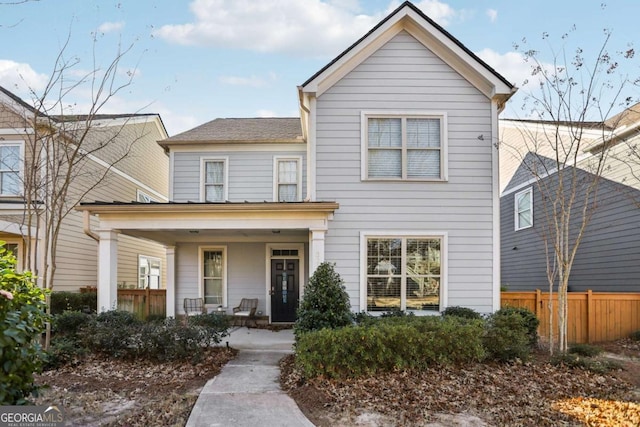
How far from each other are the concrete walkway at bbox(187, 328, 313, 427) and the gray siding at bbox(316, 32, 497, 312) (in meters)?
2.55

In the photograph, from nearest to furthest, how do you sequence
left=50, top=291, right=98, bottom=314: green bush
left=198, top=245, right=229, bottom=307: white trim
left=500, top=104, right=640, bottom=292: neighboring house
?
left=500, top=104, right=640, bottom=292: neighboring house < left=50, top=291, right=98, bottom=314: green bush < left=198, top=245, right=229, bottom=307: white trim

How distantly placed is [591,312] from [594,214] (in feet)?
12.5

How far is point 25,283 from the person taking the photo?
389cm

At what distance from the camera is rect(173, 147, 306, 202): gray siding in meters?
13.5

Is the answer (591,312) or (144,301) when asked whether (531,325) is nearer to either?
(591,312)

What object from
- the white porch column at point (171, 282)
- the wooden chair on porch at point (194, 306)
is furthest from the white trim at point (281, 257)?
the white porch column at point (171, 282)

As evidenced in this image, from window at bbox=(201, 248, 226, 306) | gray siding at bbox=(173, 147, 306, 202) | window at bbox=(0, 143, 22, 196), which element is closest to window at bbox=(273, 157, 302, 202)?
gray siding at bbox=(173, 147, 306, 202)

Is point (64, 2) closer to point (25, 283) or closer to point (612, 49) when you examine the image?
point (25, 283)

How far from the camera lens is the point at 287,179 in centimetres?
1364

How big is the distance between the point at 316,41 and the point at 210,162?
5953 mm

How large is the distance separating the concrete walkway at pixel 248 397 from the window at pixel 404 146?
179 inches

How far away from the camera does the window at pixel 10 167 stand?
1220cm

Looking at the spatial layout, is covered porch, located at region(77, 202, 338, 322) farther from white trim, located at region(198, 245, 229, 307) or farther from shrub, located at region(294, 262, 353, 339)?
shrub, located at region(294, 262, 353, 339)

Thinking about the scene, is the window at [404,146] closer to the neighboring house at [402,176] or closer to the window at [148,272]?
the neighboring house at [402,176]
